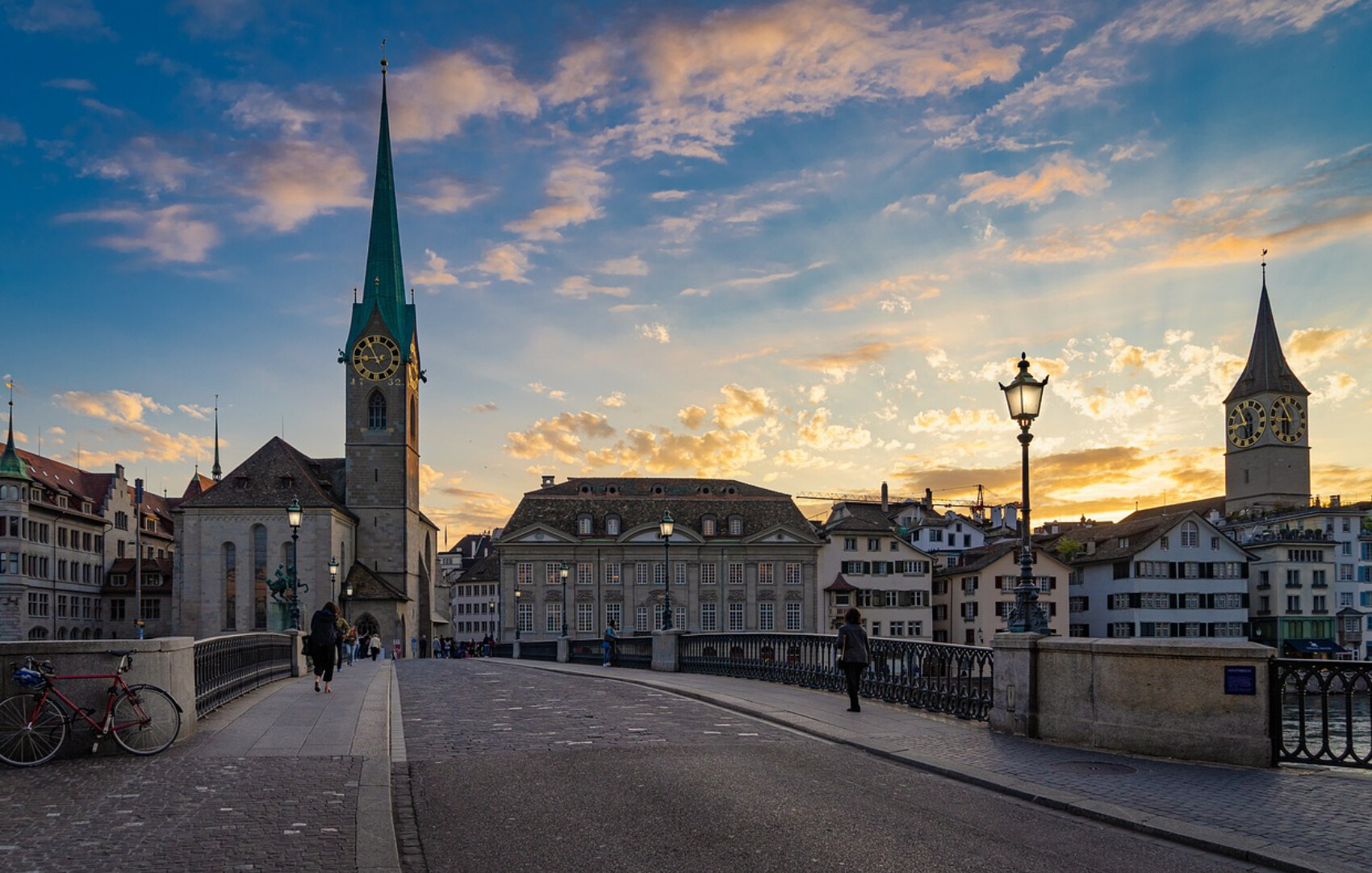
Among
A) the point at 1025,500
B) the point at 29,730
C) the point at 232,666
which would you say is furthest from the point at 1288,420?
the point at 29,730

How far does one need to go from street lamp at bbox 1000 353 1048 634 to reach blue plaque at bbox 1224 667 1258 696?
9.99ft

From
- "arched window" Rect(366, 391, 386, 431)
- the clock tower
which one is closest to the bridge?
"arched window" Rect(366, 391, 386, 431)

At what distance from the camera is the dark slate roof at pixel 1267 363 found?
150m

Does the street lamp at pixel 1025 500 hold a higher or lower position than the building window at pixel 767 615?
higher

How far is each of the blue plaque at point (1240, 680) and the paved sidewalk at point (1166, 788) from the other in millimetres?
787

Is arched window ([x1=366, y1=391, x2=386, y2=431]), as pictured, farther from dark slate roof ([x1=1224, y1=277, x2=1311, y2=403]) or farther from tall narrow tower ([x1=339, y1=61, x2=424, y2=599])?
dark slate roof ([x1=1224, y1=277, x2=1311, y2=403])

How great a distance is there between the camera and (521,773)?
11.9 m

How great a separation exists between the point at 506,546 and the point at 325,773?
76.8 m

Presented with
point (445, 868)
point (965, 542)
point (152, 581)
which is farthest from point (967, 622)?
point (445, 868)

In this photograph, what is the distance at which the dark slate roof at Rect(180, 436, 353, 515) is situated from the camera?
83.4 m

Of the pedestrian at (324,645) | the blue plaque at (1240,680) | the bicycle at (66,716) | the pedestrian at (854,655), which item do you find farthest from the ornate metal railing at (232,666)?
the blue plaque at (1240,680)

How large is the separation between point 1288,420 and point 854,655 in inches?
5876

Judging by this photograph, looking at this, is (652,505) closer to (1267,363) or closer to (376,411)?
(376,411)

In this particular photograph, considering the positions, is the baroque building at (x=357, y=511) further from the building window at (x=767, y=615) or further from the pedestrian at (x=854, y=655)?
the pedestrian at (x=854, y=655)
